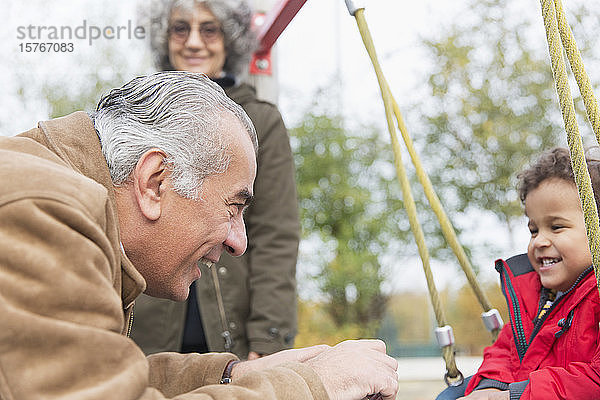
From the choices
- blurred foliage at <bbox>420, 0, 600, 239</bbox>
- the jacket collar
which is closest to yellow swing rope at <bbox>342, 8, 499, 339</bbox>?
the jacket collar

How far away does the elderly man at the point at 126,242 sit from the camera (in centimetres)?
90

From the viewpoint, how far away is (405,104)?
929cm

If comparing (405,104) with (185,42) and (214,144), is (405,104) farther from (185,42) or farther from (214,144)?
(214,144)

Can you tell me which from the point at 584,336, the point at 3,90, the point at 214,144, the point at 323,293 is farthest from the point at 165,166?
the point at 323,293

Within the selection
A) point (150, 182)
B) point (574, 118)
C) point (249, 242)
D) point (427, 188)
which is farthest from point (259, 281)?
point (574, 118)

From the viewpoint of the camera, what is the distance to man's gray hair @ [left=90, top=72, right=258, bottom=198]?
127 centimetres

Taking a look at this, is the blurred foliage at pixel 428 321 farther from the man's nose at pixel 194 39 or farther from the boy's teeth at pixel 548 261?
the boy's teeth at pixel 548 261

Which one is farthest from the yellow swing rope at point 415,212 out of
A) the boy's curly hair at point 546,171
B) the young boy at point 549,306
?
the boy's curly hair at point 546,171

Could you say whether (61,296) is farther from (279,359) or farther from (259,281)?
(259,281)

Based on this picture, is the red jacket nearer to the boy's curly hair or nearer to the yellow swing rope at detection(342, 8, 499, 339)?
the yellow swing rope at detection(342, 8, 499, 339)

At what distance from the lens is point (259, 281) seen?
221cm

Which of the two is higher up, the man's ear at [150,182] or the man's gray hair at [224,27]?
the man's gray hair at [224,27]

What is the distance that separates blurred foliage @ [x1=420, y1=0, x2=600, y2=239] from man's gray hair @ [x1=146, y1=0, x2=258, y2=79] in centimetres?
672

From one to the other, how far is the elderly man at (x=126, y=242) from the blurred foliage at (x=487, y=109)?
7652mm
